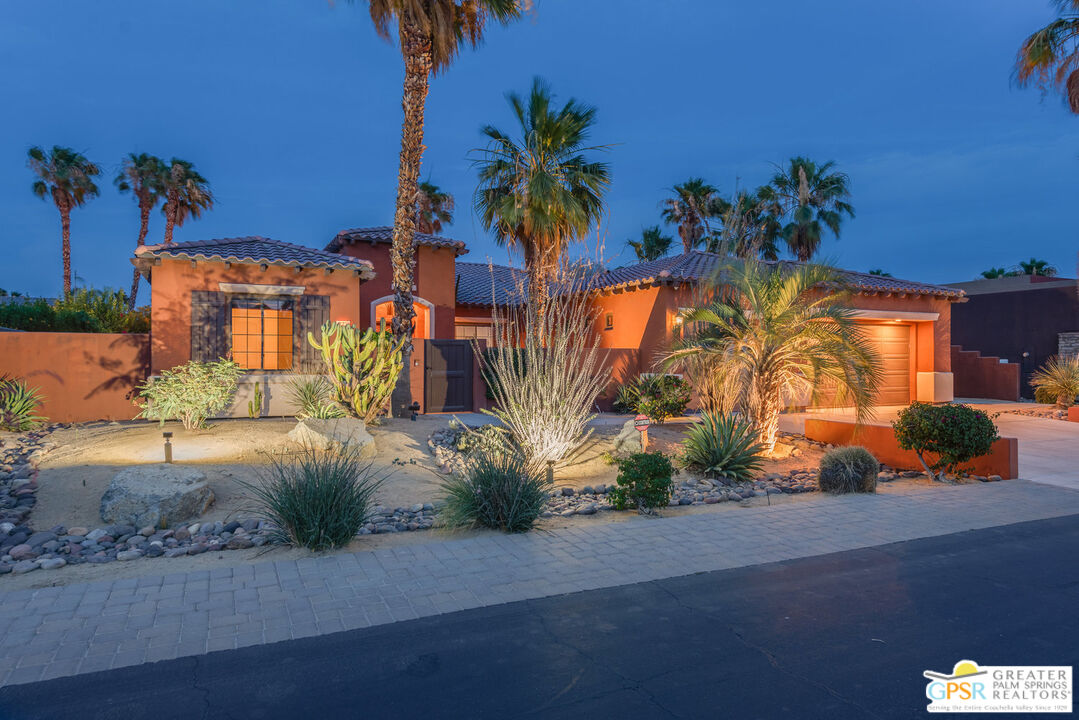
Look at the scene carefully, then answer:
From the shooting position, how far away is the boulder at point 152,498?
22.0ft

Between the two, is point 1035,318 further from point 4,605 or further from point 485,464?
point 4,605

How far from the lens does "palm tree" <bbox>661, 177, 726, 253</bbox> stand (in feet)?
101

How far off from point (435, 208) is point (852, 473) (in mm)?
23203

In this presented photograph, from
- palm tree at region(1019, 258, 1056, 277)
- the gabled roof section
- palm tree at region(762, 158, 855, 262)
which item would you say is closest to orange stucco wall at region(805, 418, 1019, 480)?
the gabled roof section

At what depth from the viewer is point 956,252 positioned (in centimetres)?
11894

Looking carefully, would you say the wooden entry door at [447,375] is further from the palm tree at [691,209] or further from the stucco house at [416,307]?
the palm tree at [691,209]

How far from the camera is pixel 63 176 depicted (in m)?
28.7

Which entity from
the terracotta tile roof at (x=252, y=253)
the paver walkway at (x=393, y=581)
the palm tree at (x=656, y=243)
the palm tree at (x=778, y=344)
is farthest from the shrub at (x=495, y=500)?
the palm tree at (x=656, y=243)

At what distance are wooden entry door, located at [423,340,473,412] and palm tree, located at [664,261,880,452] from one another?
19.7ft

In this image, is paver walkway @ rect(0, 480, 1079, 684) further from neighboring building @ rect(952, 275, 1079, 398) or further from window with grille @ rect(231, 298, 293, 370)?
neighboring building @ rect(952, 275, 1079, 398)

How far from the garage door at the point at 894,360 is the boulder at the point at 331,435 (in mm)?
17010

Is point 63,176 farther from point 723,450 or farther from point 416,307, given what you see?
point 723,450

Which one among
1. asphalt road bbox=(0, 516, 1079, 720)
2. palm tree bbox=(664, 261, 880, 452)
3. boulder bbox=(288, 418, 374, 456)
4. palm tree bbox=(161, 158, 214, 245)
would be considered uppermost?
palm tree bbox=(161, 158, 214, 245)

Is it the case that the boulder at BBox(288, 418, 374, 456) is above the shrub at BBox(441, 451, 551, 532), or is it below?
above
